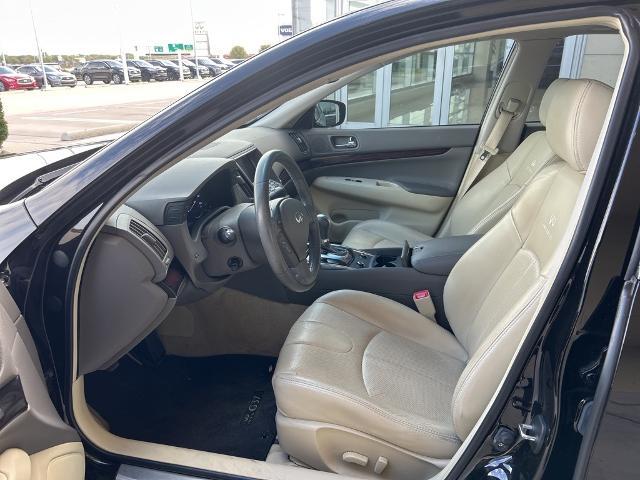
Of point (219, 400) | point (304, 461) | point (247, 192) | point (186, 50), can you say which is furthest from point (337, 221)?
point (186, 50)

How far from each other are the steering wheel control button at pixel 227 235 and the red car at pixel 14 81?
2370cm

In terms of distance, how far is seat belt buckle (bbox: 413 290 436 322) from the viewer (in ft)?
6.43

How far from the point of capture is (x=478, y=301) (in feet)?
5.35

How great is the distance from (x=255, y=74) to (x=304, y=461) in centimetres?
97

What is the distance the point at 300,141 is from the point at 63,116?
38.3ft

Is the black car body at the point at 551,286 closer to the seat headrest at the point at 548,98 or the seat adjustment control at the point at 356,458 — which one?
the seat adjustment control at the point at 356,458

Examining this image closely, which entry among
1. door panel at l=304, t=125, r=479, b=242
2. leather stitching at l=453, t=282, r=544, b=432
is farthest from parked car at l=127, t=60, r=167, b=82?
leather stitching at l=453, t=282, r=544, b=432

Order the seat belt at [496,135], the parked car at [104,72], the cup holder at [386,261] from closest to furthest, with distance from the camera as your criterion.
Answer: the cup holder at [386,261]
the seat belt at [496,135]
the parked car at [104,72]

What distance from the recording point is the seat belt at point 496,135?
2910 millimetres

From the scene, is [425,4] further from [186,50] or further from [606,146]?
[186,50]

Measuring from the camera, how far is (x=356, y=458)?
1.32 m

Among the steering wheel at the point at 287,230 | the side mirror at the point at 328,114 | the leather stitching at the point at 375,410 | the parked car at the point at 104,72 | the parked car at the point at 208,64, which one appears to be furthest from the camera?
the parked car at the point at 208,64

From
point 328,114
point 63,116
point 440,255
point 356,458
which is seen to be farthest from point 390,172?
point 63,116

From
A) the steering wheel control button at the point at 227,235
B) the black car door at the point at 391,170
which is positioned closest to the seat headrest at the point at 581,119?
the steering wheel control button at the point at 227,235
